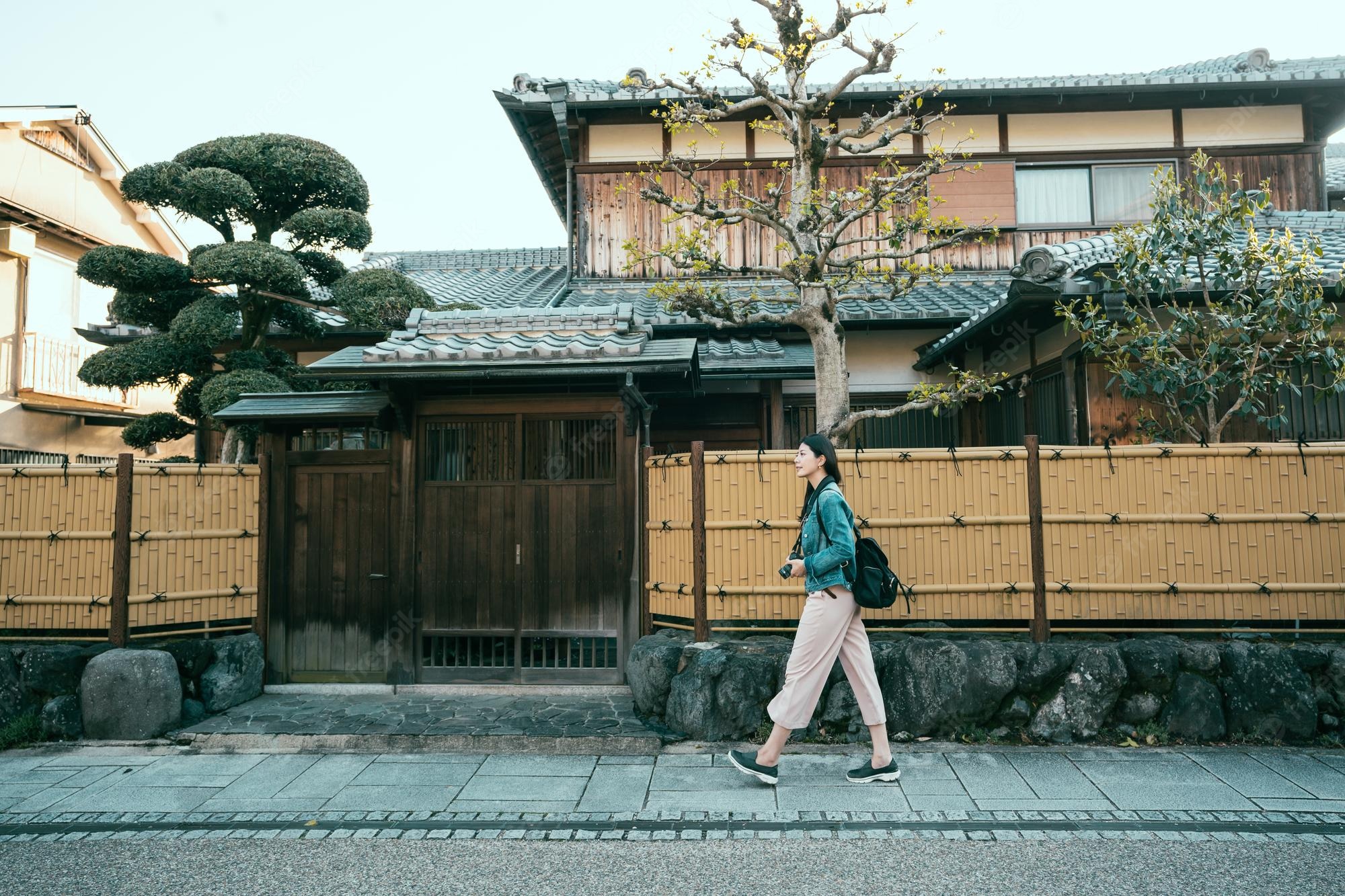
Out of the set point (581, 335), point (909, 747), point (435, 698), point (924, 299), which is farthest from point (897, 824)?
point (924, 299)

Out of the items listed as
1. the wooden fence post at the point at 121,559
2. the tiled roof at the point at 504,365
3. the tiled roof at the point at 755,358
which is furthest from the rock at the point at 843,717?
the wooden fence post at the point at 121,559

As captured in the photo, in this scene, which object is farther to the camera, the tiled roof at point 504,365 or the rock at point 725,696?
the tiled roof at point 504,365

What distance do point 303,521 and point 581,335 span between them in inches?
125

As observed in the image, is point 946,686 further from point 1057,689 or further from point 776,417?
point 776,417

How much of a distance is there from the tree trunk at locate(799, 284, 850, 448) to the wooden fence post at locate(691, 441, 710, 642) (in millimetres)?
1057

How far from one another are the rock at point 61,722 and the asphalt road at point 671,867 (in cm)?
233

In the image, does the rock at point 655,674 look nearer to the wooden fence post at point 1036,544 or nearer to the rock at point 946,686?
the rock at point 946,686

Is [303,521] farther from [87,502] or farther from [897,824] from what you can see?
[897,824]

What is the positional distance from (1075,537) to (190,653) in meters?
7.31

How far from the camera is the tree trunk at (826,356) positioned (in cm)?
726

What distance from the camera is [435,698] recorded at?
7688 millimetres

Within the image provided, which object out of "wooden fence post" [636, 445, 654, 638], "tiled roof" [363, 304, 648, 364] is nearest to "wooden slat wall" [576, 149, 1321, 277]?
"tiled roof" [363, 304, 648, 364]

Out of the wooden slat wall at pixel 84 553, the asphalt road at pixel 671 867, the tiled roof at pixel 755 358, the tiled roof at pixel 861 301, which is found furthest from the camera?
the tiled roof at pixel 861 301

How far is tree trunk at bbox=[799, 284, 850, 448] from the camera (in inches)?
286
